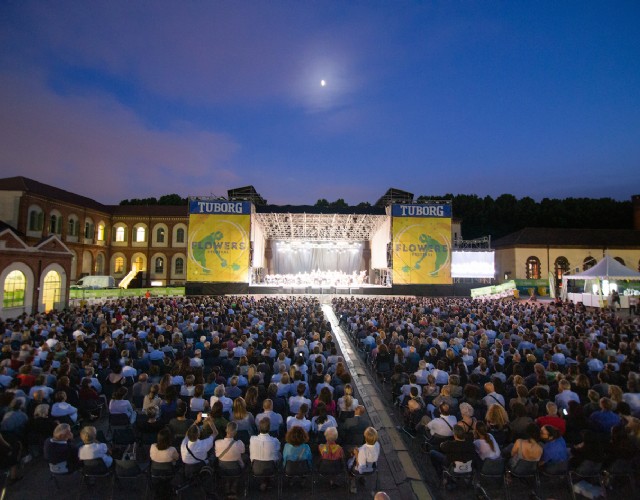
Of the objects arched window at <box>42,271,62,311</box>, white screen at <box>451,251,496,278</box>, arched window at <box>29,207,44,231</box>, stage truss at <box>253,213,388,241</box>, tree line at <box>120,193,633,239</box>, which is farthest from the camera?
tree line at <box>120,193,633,239</box>

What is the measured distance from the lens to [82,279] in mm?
30766

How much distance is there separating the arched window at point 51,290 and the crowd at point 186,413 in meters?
12.0

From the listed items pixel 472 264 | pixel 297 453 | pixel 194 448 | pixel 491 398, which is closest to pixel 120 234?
pixel 472 264

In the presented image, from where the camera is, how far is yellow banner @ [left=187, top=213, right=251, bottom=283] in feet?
89.6

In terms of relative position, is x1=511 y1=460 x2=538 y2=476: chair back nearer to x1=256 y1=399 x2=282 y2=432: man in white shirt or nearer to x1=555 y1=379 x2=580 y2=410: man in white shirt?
x1=555 y1=379 x2=580 y2=410: man in white shirt

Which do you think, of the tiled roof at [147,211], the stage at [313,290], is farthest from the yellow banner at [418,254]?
the tiled roof at [147,211]

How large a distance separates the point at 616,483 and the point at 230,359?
6.76 metres

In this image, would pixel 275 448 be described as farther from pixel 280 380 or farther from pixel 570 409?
pixel 570 409

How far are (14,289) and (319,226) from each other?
21.7 metres

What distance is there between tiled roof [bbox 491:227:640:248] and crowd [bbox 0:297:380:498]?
36.0 metres

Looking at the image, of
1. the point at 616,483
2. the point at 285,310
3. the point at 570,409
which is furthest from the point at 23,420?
the point at 285,310

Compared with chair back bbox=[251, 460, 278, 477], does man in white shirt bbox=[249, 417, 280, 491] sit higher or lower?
higher

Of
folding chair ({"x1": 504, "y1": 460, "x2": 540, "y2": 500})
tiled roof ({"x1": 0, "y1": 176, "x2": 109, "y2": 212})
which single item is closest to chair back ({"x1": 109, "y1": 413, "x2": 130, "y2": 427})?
folding chair ({"x1": 504, "y1": 460, "x2": 540, "y2": 500})

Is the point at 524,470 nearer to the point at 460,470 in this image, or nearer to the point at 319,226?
the point at 460,470
